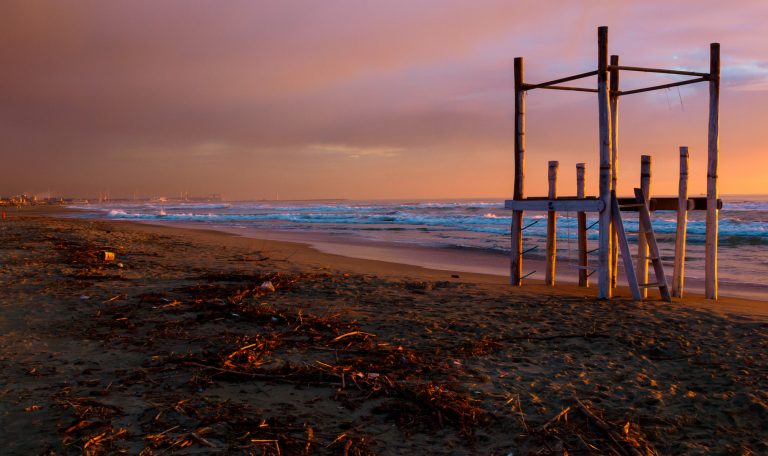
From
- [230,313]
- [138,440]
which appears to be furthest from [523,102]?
[138,440]

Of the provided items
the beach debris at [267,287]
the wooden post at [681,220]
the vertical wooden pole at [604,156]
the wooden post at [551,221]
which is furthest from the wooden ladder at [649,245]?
the beach debris at [267,287]

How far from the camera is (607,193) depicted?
873 centimetres

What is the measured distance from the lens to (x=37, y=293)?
28.1 feet

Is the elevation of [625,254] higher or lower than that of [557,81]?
lower

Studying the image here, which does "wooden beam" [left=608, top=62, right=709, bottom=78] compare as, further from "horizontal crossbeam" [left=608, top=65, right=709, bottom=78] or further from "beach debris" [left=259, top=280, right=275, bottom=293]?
"beach debris" [left=259, top=280, right=275, bottom=293]

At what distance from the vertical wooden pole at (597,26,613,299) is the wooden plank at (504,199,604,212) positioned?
0.57ft

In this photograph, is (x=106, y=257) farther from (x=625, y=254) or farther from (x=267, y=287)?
(x=625, y=254)

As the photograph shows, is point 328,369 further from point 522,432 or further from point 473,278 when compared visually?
point 473,278

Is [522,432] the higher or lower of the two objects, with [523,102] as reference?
lower

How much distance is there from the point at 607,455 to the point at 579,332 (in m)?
3.23

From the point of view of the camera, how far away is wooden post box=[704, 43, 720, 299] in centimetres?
901

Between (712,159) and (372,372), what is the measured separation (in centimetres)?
796

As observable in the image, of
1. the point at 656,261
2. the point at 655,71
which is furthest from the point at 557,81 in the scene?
the point at 656,261

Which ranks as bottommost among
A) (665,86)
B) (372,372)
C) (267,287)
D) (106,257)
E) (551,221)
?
(372,372)
